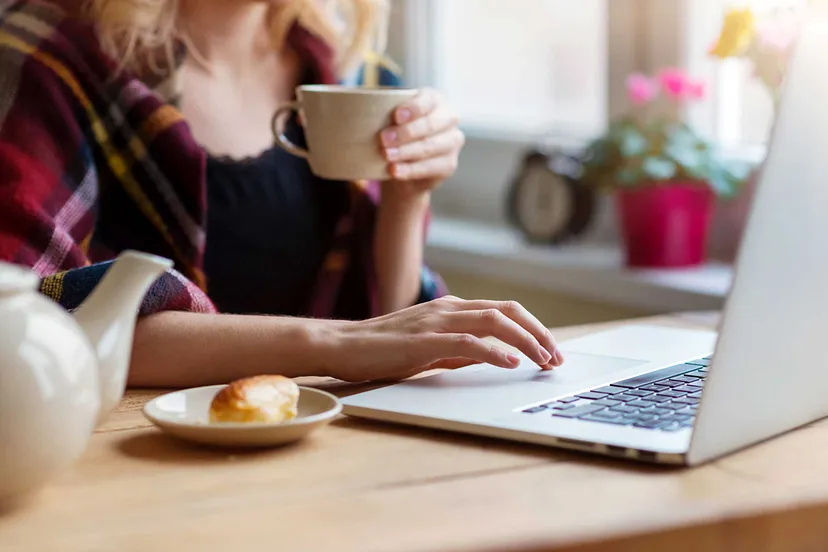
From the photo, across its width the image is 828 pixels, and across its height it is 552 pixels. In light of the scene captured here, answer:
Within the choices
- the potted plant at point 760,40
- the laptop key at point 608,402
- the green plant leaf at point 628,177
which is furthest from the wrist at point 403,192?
the laptop key at point 608,402

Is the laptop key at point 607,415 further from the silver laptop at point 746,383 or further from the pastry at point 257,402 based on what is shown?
the pastry at point 257,402

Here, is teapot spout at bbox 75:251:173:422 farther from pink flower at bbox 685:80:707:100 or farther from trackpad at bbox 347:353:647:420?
pink flower at bbox 685:80:707:100

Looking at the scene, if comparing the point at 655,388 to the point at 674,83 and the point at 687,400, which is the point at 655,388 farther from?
the point at 674,83

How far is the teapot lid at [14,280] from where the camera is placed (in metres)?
0.56

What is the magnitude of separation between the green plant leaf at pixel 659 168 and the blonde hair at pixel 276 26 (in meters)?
0.51

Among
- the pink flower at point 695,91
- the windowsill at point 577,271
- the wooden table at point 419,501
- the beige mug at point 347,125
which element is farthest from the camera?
the pink flower at point 695,91

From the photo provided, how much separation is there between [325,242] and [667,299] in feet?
2.12

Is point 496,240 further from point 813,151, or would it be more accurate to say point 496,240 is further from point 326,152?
point 813,151

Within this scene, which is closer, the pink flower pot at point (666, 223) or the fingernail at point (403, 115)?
the fingernail at point (403, 115)

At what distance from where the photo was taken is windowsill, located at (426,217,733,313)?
6.03ft

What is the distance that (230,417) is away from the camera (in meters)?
0.71

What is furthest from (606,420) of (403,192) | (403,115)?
(403,192)

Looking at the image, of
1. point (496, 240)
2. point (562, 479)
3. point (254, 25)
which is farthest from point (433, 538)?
point (496, 240)

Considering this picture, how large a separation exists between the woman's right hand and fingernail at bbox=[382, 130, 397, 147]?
226 millimetres
